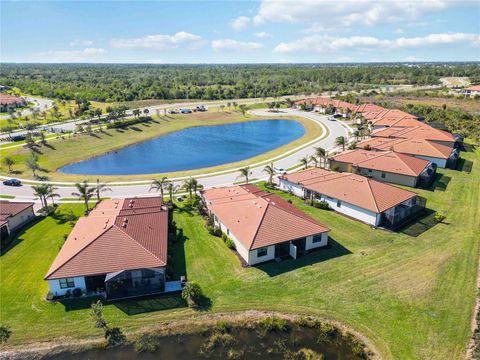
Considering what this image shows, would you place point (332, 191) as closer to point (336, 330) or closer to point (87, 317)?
point (336, 330)

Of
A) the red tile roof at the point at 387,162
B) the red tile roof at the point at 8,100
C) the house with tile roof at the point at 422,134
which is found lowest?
the red tile roof at the point at 387,162

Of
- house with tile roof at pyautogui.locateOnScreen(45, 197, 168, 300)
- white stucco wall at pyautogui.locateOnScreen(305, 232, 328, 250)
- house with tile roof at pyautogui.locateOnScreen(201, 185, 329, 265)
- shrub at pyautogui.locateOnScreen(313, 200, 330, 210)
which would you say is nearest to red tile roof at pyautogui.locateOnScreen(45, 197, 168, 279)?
house with tile roof at pyautogui.locateOnScreen(45, 197, 168, 300)

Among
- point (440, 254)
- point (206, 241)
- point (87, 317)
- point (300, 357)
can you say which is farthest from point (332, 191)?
point (87, 317)

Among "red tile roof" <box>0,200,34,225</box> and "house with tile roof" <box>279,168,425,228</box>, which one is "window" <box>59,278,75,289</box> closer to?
"red tile roof" <box>0,200,34,225</box>

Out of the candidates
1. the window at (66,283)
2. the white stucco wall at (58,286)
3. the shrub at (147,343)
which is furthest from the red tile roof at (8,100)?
the shrub at (147,343)

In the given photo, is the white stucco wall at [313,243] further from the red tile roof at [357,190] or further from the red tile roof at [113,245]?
the red tile roof at [113,245]

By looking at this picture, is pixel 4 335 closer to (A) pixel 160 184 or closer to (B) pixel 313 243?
(A) pixel 160 184

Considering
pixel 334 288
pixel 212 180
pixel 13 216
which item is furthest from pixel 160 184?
pixel 334 288
